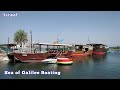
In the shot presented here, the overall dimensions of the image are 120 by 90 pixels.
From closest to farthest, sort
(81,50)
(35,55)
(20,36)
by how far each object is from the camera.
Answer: (20,36), (35,55), (81,50)

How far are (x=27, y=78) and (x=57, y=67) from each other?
1.88 feet

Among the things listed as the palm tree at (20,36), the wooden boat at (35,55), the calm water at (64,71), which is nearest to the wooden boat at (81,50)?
the wooden boat at (35,55)

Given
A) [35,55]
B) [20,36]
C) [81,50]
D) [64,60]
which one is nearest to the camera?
[20,36]

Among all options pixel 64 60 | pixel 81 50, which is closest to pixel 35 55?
pixel 64 60

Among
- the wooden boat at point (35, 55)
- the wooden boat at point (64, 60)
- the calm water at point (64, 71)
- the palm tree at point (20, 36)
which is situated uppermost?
the palm tree at point (20, 36)

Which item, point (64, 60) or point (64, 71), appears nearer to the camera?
point (64, 71)

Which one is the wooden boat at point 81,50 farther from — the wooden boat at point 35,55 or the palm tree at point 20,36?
the palm tree at point 20,36

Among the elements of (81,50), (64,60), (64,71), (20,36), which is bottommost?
(64,71)

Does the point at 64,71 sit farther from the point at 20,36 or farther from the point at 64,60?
the point at 20,36

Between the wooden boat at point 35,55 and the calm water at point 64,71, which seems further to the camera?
the wooden boat at point 35,55
